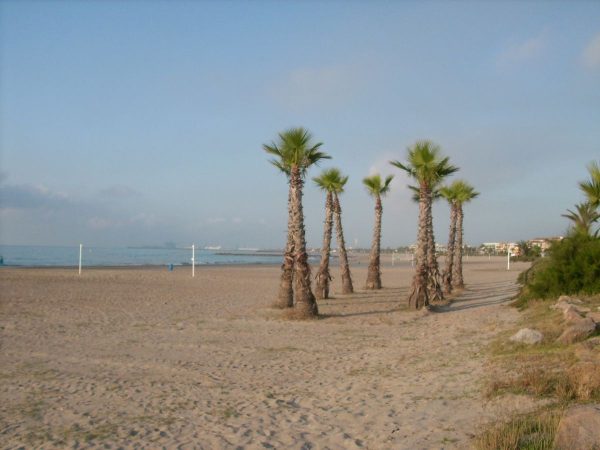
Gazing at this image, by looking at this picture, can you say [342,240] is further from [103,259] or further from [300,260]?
[103,259]

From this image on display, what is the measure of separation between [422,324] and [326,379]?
279 inches

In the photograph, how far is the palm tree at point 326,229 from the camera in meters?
22.0

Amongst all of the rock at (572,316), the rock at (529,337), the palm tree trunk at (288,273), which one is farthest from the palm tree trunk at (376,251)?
the rock at (529,337)

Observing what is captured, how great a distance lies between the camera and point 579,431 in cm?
450

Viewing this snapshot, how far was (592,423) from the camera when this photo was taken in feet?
15.0

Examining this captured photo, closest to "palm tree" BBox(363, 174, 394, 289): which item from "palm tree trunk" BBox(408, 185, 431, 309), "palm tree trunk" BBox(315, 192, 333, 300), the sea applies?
"palm tree trunk" BBox(315, 192, 333, 300)

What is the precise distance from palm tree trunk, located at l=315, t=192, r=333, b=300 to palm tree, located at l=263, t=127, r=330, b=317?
433 centimetres

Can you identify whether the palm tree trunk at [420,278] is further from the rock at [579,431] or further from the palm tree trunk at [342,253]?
the rock at [579,431]

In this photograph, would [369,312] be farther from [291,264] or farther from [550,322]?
[550,322]

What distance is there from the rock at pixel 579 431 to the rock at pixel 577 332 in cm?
471

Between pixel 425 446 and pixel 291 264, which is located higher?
pixel 291 264

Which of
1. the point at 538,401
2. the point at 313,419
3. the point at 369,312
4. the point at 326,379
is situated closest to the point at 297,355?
the point at 326,379

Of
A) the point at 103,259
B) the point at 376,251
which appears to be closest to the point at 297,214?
the point at 376,251

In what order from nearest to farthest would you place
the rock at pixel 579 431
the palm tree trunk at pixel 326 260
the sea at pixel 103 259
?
the rock at pixel 579 431
the palm tree trunk at pixel 326 260
the sea at pixel 103 259
